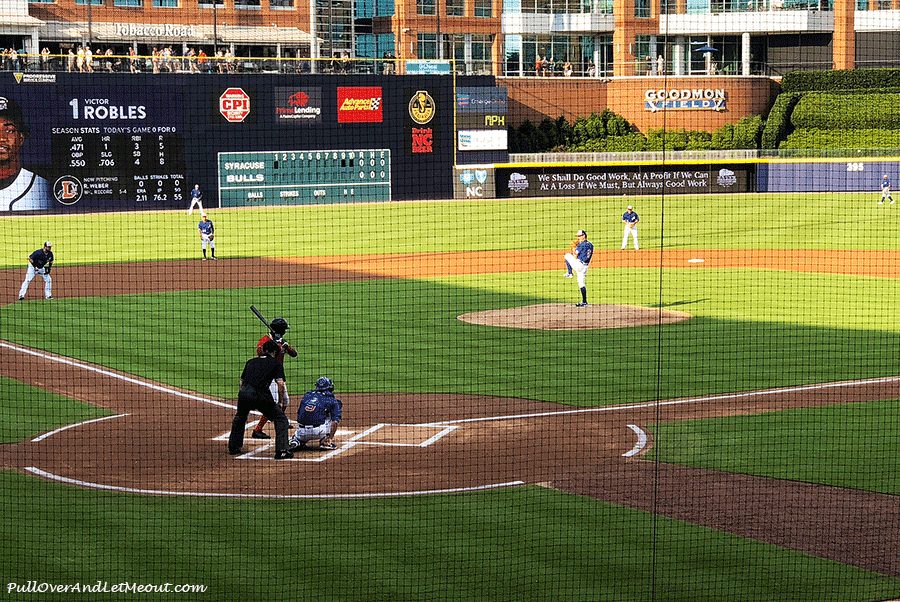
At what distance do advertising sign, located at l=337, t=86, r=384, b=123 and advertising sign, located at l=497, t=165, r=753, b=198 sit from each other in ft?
20.4

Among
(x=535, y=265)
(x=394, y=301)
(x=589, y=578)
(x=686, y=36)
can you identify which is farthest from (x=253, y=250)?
(x=686, y=36)

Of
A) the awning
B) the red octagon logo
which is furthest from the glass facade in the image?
the red octagon logo

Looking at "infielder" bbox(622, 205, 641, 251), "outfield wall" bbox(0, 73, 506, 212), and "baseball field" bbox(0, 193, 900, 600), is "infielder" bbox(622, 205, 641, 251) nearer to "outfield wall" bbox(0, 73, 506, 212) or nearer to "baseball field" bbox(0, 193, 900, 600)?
"baseball field" bbox(0, 193, 900, 600)

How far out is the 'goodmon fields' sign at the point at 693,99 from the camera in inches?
2368

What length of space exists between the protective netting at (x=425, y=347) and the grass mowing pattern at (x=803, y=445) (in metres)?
0.07

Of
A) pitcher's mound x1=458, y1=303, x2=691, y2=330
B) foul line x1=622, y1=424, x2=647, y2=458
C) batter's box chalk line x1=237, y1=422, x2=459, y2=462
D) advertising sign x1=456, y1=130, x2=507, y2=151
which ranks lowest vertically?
foul line x1=622, y1=424, x2=647, y2=458

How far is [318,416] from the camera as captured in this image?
13531mm

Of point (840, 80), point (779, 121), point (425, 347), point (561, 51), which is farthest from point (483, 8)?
point (425, 347)

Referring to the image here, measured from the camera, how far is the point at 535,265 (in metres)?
34.0

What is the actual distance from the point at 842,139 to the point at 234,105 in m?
27.9

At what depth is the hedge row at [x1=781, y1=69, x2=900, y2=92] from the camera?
195 ft

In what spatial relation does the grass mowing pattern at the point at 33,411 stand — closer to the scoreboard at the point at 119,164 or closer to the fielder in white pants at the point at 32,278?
the fielder in white pants at the point at 32,278

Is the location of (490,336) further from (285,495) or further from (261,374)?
(285,495)

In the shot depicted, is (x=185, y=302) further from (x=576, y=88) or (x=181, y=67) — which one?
(x=576, y=88)
